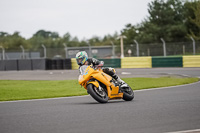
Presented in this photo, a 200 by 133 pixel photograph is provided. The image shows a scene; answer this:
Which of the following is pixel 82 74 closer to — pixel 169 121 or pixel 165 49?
pixel 169 121

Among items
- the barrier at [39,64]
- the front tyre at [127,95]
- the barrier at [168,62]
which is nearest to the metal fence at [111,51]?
the barrier at [39,64]

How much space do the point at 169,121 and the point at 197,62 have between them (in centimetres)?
2333

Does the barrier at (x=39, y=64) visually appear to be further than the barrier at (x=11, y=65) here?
No

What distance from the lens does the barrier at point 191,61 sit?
2866 cm

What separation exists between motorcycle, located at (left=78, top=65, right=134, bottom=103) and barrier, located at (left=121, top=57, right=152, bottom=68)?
21.0 metres

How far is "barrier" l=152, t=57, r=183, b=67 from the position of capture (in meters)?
29.2

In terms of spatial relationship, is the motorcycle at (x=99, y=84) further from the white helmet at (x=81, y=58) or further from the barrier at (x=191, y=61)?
the barrier at (x=191, y=61)

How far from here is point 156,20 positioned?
58938mm

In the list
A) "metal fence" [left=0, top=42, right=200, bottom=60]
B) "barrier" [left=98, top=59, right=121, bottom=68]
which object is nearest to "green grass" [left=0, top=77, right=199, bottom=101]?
"barrier" [left=98, top=59, right=121, bottom=68]

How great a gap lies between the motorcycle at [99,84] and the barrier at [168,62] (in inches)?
798

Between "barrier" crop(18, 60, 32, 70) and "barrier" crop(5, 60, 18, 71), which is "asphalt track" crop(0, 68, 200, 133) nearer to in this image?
"barrier" crop(18, 60, 32, 70)

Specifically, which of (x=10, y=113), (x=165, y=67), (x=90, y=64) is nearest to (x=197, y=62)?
(x=165, y=67)

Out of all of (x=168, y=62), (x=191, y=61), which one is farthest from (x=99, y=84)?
(x=168, y=62)

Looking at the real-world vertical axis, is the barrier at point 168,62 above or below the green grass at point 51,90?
above
